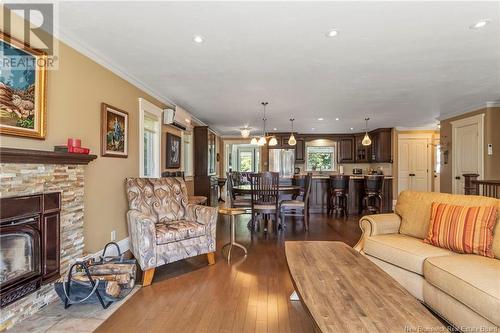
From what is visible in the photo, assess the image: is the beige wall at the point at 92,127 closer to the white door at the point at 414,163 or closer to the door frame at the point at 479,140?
the door frame at the point at 479,140

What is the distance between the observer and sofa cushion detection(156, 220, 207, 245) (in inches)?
109

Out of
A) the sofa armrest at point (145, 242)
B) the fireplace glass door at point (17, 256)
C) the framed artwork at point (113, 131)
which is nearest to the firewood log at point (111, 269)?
the sofa armrest at point (145, 242)

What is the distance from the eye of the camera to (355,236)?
176 inches

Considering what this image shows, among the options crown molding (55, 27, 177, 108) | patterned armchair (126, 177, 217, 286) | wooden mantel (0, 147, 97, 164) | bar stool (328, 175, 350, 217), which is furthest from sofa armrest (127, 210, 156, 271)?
bar stool (328, 175, 350, 217)

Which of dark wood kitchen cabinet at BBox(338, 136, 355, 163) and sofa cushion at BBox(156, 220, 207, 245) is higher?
dark wood kitchen cabinet at BBox(338, 136, 355, 163)

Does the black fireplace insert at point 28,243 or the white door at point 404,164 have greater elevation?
the white door at point 404,164

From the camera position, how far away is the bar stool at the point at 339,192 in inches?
254

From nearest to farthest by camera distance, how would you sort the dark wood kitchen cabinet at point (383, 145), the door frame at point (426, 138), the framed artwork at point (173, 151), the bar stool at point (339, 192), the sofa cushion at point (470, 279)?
the sofa cushion at point (470, 279), the framed artwork at point (173, 151), the bar stool at point (339, 192), the dark wood kitchen cabinet at point (383, 145), the door frame at point (426, 138)

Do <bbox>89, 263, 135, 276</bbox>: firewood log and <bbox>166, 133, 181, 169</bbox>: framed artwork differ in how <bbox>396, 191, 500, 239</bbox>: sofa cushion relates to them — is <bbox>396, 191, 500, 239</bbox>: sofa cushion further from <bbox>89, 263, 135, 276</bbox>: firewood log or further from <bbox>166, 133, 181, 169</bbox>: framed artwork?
<bbox>166, 133, 181, 169</bbox>: framed artwork

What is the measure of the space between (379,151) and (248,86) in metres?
5.83

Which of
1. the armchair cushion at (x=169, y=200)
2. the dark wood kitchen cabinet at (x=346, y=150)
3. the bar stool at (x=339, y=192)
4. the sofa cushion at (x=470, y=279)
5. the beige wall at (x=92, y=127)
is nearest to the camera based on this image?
the sofa cushion at (x=470, y=279)

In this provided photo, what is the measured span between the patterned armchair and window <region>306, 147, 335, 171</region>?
6.49m

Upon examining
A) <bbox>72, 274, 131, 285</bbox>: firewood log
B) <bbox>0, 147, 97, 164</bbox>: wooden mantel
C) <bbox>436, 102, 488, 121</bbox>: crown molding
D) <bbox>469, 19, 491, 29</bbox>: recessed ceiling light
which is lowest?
<bbox>72, 274, 131, 285</bbox>: firewood log

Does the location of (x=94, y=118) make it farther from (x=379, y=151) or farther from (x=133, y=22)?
(x=379, y=151)
